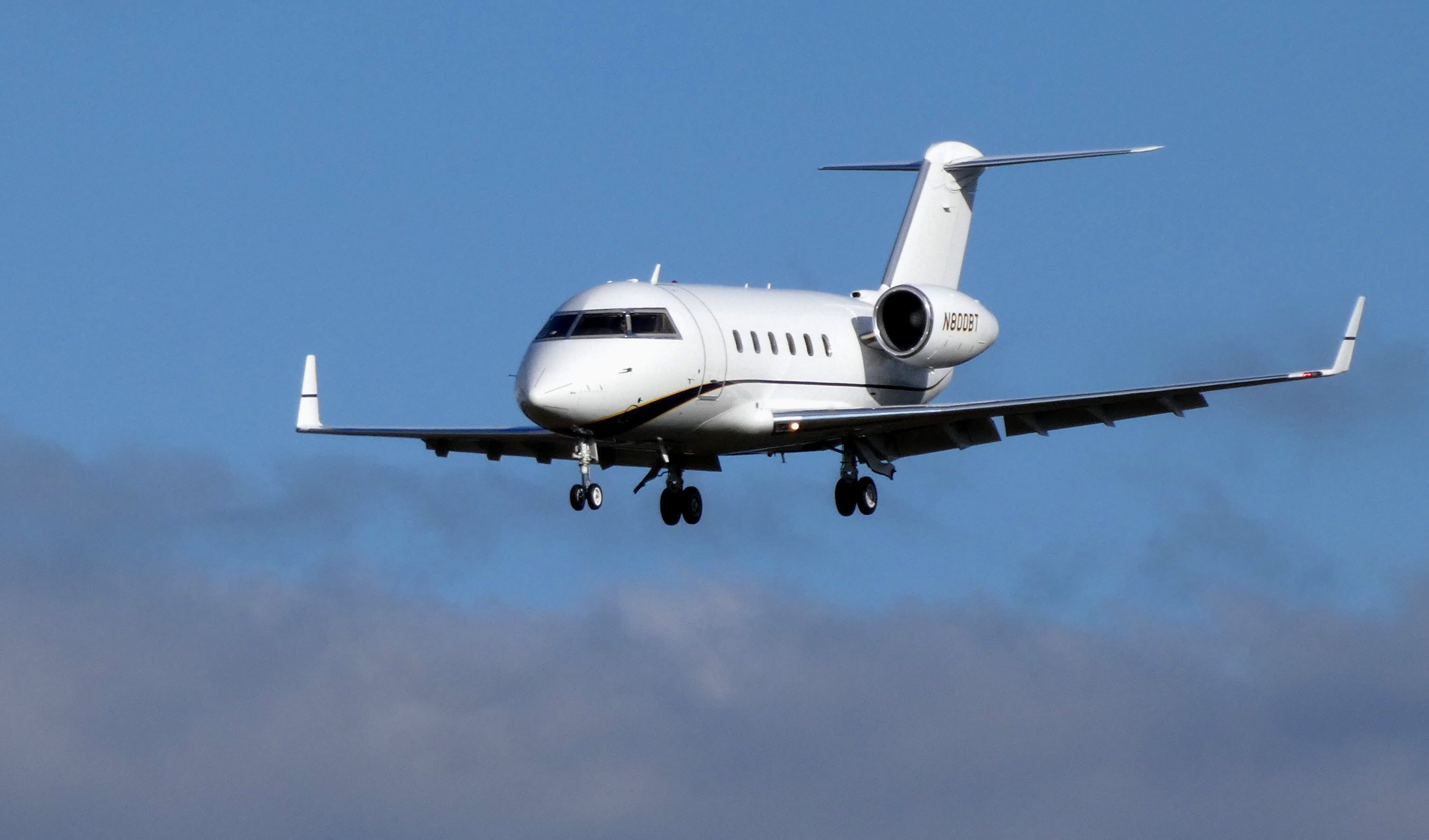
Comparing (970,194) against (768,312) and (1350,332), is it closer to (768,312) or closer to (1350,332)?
(768,312)

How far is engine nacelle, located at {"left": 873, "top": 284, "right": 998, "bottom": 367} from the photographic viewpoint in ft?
133

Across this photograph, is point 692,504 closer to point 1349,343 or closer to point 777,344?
point 777,344

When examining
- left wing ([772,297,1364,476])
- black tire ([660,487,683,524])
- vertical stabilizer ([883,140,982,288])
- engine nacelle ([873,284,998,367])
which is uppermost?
vertical stabilizer ([883,140,982,288])

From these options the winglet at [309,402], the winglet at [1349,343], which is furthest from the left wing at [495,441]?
the winglet at [1349,343]

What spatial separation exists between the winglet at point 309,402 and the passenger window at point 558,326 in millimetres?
6709

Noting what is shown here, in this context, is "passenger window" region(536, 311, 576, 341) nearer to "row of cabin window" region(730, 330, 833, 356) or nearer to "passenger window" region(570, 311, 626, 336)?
"passenger window" region(570, 311, 626, 336)

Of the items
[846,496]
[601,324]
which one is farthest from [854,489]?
[601,324]

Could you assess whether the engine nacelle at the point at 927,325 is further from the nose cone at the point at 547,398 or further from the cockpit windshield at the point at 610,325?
the nose cone at the point at 547,398

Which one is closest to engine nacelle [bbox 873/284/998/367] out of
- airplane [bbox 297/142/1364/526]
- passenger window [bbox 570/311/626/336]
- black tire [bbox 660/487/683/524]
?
airplane [bbox 297/142/1364/526]

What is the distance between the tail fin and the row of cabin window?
4.29 meters

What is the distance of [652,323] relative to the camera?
119 feet

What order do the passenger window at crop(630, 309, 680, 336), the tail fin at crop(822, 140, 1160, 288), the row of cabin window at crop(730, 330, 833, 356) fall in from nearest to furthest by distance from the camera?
1. the passenger window at crop(630, 309, 680, 336)
2. the row of cabin window at crop(730, 330, 833, 356)
3. the tail fin at crop(822, 140, 1160, 288)

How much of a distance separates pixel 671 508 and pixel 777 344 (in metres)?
3.17

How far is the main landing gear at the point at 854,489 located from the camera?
40.5 meters
